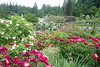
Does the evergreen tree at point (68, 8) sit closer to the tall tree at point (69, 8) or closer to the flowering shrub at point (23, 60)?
the tall tree at point (69, 8)

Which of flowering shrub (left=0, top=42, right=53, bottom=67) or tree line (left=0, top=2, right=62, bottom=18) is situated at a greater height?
tree line (left=0, top=2, right=62, bottom=18)

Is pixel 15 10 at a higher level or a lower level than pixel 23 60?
higher

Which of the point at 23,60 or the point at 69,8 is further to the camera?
the point at 69,8

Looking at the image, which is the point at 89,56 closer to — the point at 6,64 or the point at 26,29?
the point at 6,64

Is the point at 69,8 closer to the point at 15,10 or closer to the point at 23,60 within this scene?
the point at 15,10


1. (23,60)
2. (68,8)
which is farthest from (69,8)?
(23,60)

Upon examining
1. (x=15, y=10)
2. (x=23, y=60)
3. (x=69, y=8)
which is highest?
(x=15, y=10)

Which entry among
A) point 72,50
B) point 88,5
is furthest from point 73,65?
point 88,5

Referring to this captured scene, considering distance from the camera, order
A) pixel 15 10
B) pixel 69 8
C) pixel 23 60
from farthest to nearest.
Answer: pixel 15 10 < pixel 69 8 < pixel 23 60

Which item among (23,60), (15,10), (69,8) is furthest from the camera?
(15,10)

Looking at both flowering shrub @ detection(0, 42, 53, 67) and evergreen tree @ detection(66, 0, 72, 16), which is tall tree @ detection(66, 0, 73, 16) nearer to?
evergreen tree @ detection(66, 0, 72, 16)

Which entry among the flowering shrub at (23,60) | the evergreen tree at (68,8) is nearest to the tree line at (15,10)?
the evergreen tree at (68,8)

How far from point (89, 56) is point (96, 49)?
40cm

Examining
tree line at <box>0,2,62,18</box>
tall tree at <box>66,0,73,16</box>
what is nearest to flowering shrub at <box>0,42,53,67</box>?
tree line at <box>0,2,62,18</box>
